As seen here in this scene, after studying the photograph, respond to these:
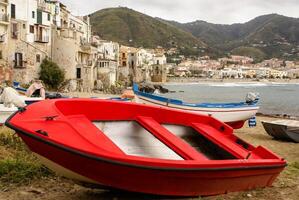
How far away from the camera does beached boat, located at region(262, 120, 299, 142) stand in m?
14.3

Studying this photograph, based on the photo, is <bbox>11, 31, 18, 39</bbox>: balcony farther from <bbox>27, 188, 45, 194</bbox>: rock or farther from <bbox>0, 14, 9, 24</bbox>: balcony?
<bbox>27, 188, 45, 194</bbox>: rock

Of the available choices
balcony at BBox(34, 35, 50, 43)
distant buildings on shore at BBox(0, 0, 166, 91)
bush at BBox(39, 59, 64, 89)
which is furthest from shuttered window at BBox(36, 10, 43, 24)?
bush at BBox(39, 59, 64, 89)

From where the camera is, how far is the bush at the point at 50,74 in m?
39.1

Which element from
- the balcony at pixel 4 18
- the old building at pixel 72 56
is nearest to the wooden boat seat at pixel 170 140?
the balcony at pixel 4 18

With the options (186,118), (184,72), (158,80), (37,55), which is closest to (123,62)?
(158,80)

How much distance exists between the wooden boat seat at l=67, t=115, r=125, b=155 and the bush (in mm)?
34011

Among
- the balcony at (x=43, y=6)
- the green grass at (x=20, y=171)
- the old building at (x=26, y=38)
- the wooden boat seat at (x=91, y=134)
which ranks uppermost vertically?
the balcony at (x=43, y=6)

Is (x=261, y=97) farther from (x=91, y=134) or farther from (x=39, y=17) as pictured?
(x=91, y=134)

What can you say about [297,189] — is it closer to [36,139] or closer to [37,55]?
[36,139]

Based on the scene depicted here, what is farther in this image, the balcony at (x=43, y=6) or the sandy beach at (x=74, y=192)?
the balcony at (x=43, y=6)

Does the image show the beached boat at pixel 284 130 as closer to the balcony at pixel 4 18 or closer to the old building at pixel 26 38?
the balcony at pixel 4 18

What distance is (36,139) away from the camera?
5.21 meters

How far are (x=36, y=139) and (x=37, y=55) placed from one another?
35717 mm

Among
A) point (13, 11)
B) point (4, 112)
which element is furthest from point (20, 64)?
point (4, 112)
